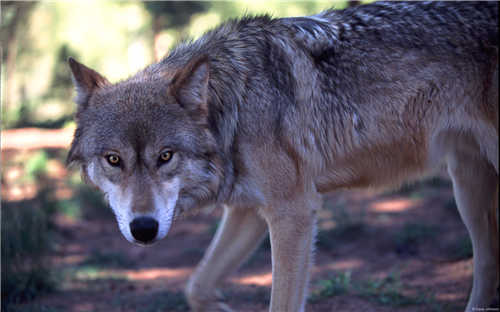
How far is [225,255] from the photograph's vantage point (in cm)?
370

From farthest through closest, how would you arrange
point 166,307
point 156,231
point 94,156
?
point 166,307 < point 94,156 < point 156,231

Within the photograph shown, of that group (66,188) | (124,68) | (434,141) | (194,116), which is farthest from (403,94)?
(124,68)

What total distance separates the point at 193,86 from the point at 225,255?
1391 mm

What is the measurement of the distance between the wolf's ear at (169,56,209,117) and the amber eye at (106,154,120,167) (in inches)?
19.7

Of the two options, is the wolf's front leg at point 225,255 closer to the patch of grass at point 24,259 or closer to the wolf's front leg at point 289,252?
the wolf's front leg at point 289,252

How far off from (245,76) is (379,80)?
88 centimetres

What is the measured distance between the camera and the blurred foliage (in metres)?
13.2

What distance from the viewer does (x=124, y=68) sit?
856 inches

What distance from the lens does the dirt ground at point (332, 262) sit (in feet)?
13.6

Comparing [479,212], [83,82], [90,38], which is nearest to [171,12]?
[90,38]

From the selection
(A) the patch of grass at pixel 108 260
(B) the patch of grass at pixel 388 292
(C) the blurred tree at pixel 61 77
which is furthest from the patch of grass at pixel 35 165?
(B) the patch of grass at pixel 388 292

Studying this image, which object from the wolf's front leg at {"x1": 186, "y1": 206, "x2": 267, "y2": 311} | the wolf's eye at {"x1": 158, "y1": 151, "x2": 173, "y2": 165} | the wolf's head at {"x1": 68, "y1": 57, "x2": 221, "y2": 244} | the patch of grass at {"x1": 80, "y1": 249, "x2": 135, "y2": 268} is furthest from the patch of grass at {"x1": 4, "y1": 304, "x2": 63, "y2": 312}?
the wolf's eye at {"x1": 158, "y1": 151, "x2": 173, "y2": 165}

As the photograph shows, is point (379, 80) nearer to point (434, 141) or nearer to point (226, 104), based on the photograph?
point (434, 141)

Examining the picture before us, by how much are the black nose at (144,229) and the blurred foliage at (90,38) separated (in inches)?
319
